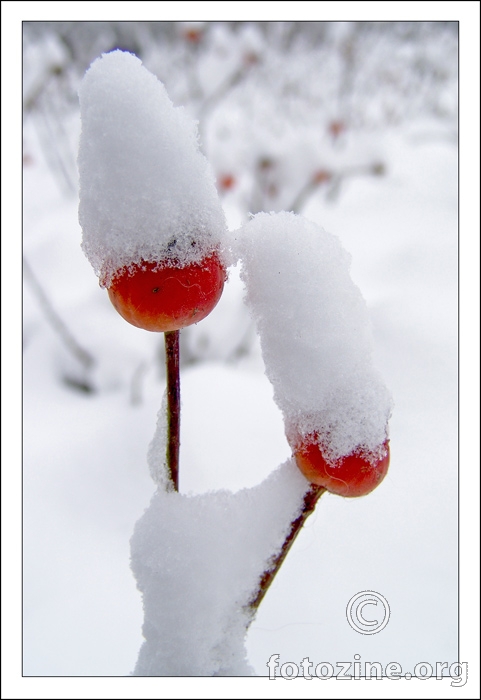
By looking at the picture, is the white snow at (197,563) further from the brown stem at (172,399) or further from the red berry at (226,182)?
the red berry at (226,182)

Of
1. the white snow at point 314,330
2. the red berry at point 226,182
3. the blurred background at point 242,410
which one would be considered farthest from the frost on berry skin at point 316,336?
Answer: the red berry at point 226,182

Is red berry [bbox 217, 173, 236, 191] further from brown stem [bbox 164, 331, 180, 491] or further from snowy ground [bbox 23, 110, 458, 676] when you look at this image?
brown stem [bbox 164, 331, 180, 491]

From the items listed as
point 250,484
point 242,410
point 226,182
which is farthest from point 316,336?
point 226,182

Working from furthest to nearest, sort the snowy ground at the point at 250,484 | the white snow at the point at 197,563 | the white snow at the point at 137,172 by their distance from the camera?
the snowy ground at the point at 250,484 < the white snow at the point at 197,563 < the white snow at the point at 137,172

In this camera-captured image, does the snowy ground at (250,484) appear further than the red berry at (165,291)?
Yes

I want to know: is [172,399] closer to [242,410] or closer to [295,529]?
[295,529]

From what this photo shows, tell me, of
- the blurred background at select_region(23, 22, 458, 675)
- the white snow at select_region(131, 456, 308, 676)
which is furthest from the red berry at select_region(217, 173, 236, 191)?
the white snow at select_region(131, 456, 308, 676)

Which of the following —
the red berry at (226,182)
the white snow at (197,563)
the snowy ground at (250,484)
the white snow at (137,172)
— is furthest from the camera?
the red berry at (226,182)
